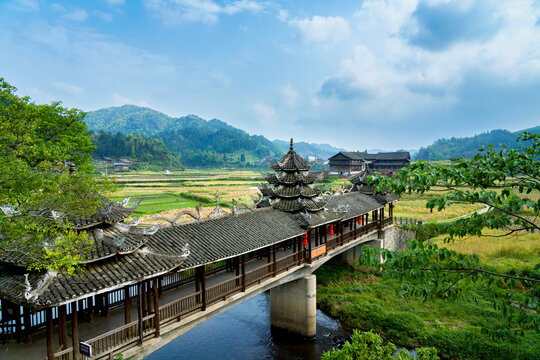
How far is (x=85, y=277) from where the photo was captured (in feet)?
29.8

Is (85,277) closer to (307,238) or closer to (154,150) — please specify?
(307,238)

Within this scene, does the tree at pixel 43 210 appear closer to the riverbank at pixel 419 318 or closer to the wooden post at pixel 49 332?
the wooden post at pixel 49 332

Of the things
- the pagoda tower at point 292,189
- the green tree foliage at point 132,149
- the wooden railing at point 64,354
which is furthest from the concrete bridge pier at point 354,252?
the green tree foliage at point 132,149

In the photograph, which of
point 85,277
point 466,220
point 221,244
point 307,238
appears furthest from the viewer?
point 307,238

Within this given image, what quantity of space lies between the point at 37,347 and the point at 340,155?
298ft

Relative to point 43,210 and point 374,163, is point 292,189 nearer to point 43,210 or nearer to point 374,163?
point 43,210

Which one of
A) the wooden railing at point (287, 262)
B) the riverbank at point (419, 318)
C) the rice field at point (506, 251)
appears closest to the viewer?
the riverbank at point (419, 318)

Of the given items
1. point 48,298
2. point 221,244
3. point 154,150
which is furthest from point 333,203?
point 154,150

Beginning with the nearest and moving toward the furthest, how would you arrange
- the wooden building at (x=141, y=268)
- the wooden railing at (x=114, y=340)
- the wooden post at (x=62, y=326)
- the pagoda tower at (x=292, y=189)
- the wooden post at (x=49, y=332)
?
1. the wooden post at (x=49, y=332)
2. the wooden building at (x=141, y=268)
3. the wooden post at (x=62, y=326)
4. the wooden railing at (x=114, y=340)
5. the pagoda tower at (x=292, y=189)

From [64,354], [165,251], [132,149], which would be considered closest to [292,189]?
[165,251]

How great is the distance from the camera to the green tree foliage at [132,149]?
403ft

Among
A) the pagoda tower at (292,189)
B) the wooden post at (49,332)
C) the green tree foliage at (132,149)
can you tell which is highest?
the green tree foliage at (132,149)

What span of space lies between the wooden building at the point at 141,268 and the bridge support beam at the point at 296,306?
1723 mm

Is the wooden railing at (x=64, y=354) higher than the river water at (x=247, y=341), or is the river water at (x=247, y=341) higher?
the wooden railing at (x=64, y=354)
